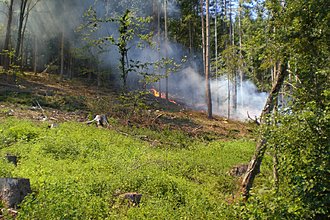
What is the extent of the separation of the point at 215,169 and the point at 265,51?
16.4 feet

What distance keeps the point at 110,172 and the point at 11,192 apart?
2908 millimetres

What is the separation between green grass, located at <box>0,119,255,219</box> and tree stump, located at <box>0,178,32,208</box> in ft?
0.92

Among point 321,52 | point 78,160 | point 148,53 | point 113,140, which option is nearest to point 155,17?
point 148,53

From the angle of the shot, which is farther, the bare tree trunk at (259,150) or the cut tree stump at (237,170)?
the cut tree stump at (237,170)

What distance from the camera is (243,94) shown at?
41.8 meters

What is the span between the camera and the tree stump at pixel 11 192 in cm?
591

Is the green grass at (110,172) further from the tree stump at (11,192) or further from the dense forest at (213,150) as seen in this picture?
the tree stump at (11,192)

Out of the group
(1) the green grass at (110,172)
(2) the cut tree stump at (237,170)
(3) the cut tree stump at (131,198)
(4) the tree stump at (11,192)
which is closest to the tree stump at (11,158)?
(1) the green grass at (110,172)

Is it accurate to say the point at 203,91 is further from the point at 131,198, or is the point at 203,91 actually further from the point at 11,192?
the point at 11,192

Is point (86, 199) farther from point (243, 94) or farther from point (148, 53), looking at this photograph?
point (243, 94)

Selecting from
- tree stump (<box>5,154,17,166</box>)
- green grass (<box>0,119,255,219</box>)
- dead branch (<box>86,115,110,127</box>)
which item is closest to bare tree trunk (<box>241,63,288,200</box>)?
green grass (<box>0,119,255,219</box>)

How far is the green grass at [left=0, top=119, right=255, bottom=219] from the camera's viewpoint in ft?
19.5

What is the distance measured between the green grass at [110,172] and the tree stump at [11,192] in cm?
28

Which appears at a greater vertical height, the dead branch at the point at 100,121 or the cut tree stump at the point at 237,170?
the dead branch at the point at 100,121
